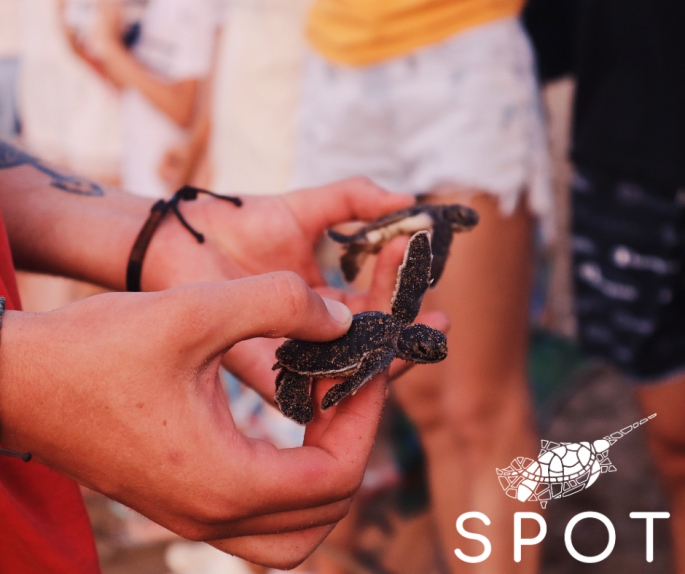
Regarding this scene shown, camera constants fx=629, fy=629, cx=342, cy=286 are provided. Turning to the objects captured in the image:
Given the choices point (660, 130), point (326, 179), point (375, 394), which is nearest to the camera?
point (375, 394)

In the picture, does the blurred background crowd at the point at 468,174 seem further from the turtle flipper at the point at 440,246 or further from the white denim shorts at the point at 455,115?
the turtle flipper at the point at 440,246

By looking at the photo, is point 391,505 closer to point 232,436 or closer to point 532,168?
point 532,168

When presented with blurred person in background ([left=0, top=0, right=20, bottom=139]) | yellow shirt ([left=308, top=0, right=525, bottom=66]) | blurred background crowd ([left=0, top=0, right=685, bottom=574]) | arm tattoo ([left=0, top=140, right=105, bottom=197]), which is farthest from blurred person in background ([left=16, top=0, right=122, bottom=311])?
arm tattoo ([left=0, top=140, right=105, bottom=197])

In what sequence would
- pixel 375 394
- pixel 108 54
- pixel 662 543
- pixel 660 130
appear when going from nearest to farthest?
pixel 375 394 → pixel 660 130 → pixel 662 543 → pixel 108 54

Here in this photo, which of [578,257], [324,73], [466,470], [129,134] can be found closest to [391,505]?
[466,470]

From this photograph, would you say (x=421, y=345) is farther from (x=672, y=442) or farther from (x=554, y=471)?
(x=672, y=442)

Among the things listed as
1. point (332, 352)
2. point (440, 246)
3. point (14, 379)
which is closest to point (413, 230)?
point (440, 246)
